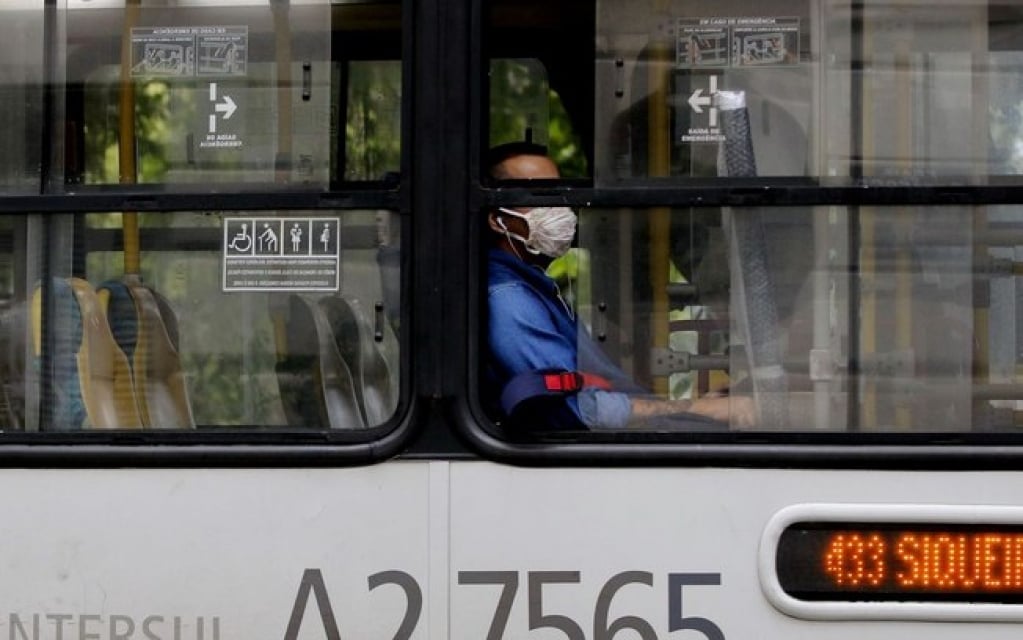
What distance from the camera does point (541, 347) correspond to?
10.5ft

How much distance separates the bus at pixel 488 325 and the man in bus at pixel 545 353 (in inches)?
1.1

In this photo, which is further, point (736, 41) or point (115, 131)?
point (115, 131)

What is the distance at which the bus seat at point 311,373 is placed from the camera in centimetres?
319

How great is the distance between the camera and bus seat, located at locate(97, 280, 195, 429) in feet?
10.6

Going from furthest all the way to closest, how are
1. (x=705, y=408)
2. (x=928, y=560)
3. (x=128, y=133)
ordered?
(x=128, y=133) → (x=705, y=408) → (x=928, y=560)

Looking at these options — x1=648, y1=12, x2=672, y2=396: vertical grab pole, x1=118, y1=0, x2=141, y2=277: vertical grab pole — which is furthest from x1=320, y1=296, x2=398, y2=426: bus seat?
x1=648, y1=12, x2=672, y2=396: vertical grab pole

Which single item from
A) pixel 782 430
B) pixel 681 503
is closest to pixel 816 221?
pixel 782 430

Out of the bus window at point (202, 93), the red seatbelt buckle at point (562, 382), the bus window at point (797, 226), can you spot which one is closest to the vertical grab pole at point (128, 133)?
the bus window at point (202, 93)

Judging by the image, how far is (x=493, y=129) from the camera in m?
→ 3.16

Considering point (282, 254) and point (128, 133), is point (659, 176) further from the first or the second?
point (128, 133)

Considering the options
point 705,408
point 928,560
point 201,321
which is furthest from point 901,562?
point 201,321

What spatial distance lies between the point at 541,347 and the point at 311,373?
47cm

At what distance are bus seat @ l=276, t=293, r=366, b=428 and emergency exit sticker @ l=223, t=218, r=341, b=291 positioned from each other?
0.05 metres

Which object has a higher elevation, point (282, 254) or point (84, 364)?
point (282, 254)
